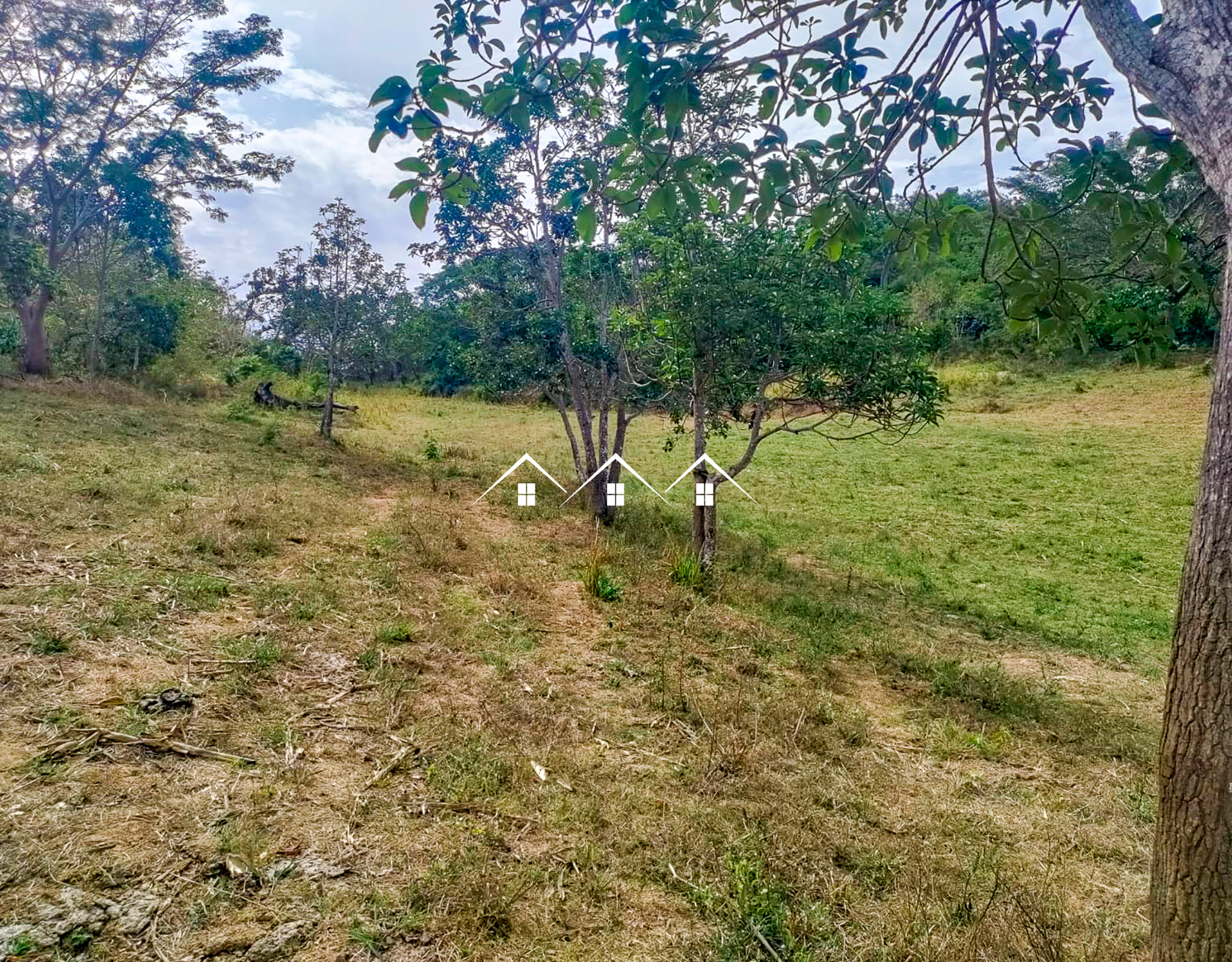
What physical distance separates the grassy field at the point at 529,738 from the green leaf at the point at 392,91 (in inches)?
89.3

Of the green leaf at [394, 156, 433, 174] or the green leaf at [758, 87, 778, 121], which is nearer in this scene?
the green leaf at [394, 156, 433, 174]

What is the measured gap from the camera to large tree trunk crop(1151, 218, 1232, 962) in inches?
49.9

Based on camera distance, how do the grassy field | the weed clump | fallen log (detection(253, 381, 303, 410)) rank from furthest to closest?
fallen log (detection(253, 381, 303, 410)) < the weed clump < the grassy field

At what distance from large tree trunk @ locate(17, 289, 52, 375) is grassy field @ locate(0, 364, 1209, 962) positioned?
10.1 meters

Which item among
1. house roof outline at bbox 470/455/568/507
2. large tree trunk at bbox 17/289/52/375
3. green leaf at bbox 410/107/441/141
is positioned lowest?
house roof outline at bbox 470/455/568/507

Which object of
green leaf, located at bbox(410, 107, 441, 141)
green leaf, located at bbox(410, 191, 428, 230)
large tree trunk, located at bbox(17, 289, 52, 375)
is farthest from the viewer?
large tree trunk, located at bbox(17, 289, 52, 375)

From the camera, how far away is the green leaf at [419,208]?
1.60 m

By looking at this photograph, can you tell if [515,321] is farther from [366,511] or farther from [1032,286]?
[1032,286]

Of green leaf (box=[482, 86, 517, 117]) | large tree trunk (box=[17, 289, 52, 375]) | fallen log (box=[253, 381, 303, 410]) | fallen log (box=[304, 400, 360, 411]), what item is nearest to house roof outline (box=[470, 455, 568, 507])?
green leaf (box=[482, 86, 517, 117])

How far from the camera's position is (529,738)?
3232mm

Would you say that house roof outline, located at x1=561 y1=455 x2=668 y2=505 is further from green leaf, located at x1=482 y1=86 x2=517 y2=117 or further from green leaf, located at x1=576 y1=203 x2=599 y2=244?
green leaf, located at x1=482 y1=86 x2=517 y2=117

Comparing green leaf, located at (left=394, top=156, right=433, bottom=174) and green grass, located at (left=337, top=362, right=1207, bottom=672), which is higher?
green leaf, located at (left=394, top=156, right=433, bottom=174)

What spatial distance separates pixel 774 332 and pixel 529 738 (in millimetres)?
5359

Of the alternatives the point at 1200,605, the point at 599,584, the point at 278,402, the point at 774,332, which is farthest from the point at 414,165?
the point at 278,402
